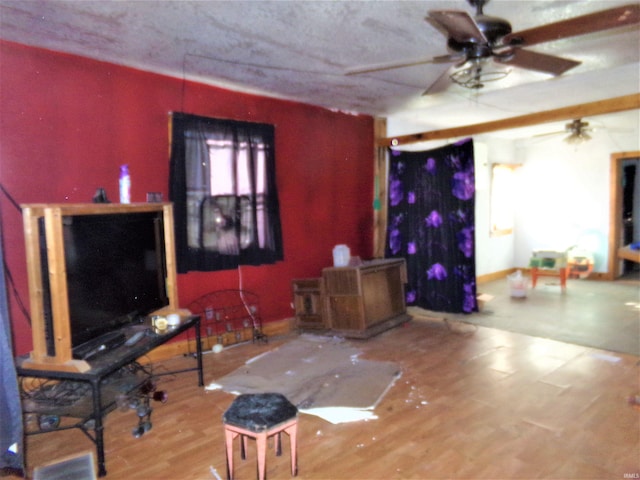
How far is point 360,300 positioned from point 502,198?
4550 mm

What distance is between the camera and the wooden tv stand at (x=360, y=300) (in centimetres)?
418

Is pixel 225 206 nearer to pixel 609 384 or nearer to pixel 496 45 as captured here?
pixel 496 45

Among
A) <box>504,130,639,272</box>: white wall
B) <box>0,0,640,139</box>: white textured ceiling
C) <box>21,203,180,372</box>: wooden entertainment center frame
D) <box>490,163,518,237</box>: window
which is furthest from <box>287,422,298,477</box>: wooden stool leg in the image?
<box>504,130,639,272</box>: white wall

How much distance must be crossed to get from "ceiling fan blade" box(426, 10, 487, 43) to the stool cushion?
1.85 meters

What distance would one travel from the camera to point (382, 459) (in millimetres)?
2229

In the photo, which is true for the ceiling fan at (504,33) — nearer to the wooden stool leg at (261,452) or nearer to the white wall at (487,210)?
the wooden stool leg at (261,452)

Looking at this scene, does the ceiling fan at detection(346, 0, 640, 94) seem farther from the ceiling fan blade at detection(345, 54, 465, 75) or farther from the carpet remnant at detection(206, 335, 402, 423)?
the carpet remnant at detection(206, 335, 402, 423)

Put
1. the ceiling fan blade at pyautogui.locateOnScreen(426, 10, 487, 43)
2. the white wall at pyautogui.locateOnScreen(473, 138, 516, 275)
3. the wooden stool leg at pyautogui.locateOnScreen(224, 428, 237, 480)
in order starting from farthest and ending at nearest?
the white wall at pyautogui.locateOnScreen(473, 138, 516, 275) → the wooden stool leg at pyautogui.locateOnScreen(224, 428, 237, 480) → the ceiling fan blade at pyautogui.locateOnScreen(426, 10, 487, 43)

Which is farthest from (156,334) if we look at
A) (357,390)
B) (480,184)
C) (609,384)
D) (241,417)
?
(480,184)

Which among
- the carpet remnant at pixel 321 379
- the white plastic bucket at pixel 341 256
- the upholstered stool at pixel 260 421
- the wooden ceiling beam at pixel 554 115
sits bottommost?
the carpet remnant at pixel 321 379

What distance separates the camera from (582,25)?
208 cm

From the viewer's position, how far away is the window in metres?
7.33

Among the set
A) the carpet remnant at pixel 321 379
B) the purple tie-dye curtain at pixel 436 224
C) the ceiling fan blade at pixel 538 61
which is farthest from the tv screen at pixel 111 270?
the purple tie-dye curtain at pixel 436 224

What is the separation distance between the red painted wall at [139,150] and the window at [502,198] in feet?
10.5
